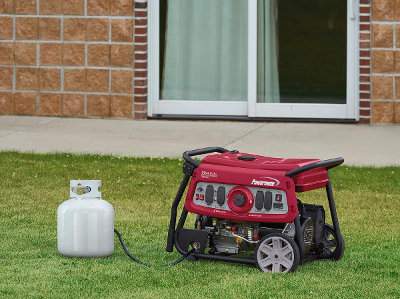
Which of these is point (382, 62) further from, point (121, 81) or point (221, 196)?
point (221, 196)

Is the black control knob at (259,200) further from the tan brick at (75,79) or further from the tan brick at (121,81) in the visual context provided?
the tan brick at (75,79)

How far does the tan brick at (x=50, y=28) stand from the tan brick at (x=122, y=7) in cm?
64

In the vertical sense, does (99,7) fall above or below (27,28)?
above

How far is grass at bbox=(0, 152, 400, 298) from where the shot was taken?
6.94m

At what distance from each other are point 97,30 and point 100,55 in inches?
10.4

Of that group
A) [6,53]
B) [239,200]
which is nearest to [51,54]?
[6,53]

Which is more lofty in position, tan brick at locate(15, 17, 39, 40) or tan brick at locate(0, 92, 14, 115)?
tan brick at locate(15, 17, 39, 40)

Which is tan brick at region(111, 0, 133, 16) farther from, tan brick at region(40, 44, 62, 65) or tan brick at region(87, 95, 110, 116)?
tan brick at region(87, 95, 110, 116)

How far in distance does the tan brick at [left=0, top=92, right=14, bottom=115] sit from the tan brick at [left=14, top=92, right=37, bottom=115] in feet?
0.14

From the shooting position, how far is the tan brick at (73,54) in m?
14.4

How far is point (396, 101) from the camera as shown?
45.8 feet

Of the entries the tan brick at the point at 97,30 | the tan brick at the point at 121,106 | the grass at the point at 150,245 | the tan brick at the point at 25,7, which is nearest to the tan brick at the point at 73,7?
the tan brick at the point at 97,30

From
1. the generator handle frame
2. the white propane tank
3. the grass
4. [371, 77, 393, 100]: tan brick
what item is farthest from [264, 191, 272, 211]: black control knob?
[371, 77, 393, 100]: tan brick

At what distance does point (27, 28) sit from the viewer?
14555mm
